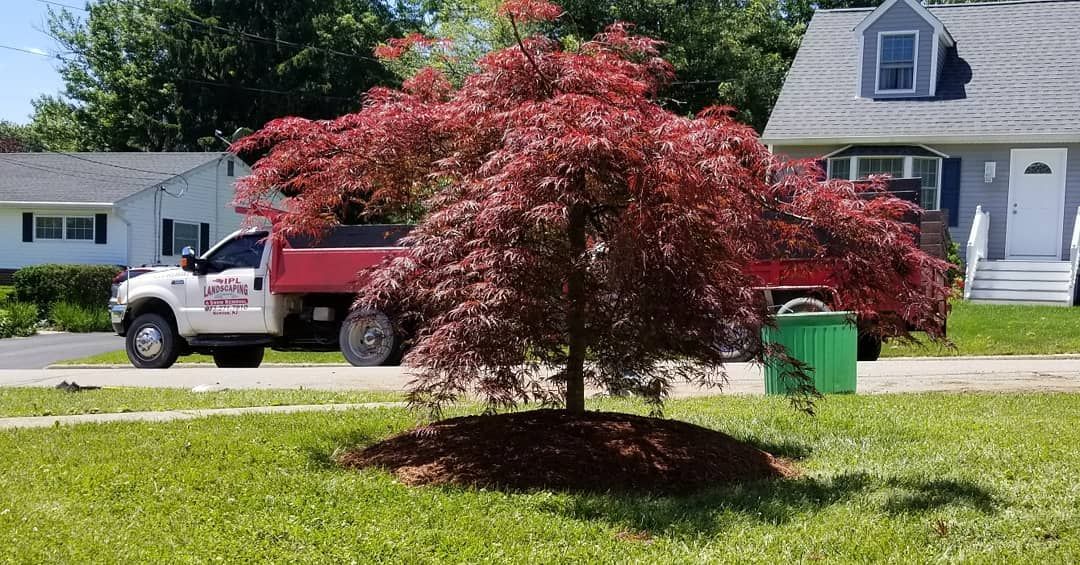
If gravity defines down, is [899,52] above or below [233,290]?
above

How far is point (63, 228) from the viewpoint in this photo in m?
30.3

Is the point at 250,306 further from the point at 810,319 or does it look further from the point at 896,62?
the point at 896,62

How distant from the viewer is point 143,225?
99.9ft

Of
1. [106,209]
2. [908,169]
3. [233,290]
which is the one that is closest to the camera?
[233,290]

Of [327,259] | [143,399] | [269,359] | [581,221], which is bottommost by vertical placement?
[269,359]

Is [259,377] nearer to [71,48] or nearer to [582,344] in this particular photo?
[582,344]

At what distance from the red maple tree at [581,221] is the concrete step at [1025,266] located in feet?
48.2

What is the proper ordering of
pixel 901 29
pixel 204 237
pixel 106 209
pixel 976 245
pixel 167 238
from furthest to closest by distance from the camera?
1. pixel 204 237
2. pixel 167 238
3. pixel 106 209
4. pixel 901 29
5. pixel 976 245

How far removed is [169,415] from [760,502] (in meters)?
5.61

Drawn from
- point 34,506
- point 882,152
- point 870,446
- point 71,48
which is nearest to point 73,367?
point 34,506

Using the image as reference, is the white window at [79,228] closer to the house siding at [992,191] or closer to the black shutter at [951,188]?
the house siding at [992,191]

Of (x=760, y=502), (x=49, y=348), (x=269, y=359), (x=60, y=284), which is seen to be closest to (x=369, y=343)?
(x=269, y=359)

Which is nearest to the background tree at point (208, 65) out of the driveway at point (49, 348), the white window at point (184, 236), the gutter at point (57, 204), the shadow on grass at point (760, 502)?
the white window at point (184, 236)

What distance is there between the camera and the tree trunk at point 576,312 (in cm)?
646
